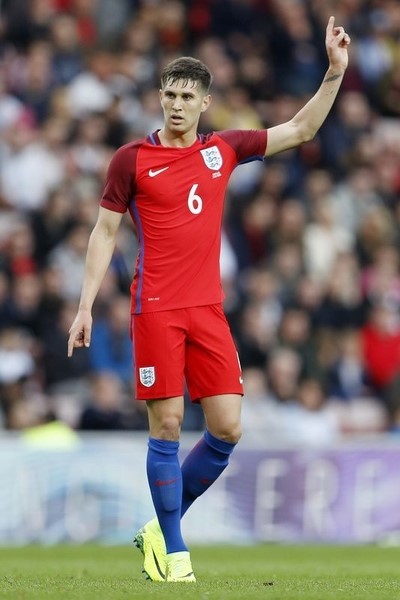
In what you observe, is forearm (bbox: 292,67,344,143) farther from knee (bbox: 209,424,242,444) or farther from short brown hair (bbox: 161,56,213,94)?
knee (bbox: 209,424,242,444)

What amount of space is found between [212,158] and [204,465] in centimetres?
159

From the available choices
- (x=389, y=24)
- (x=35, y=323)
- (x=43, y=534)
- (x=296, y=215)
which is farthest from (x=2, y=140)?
(x=389, y=24)

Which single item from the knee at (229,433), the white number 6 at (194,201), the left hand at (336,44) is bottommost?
the knee at (229,433)

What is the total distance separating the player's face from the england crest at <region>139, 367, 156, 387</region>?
121cm

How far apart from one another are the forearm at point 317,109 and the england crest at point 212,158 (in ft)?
1.51

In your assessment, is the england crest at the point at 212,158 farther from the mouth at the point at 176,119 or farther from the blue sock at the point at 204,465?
the blue sock at the point at 204,465

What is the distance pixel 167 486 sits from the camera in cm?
768

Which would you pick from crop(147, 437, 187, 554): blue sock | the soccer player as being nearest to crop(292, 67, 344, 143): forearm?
the soccer player

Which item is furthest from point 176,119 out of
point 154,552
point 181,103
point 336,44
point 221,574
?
point 221,574

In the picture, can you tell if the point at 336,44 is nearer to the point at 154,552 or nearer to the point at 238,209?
the point at 154,552

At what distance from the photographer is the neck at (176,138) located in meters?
7.79

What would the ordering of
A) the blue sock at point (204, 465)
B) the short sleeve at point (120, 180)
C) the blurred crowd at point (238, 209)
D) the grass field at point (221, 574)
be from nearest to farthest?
1. the grass field at point (221, 574)
2. the short sleeve at point (120, 180)
3. the blue sock at point (204, 465)
4. the blurred crowd at point (238, 209)

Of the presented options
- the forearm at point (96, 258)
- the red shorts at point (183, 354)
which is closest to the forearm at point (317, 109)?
the red shorts at point (183, 354)

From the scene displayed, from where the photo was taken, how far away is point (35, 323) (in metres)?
14.8
